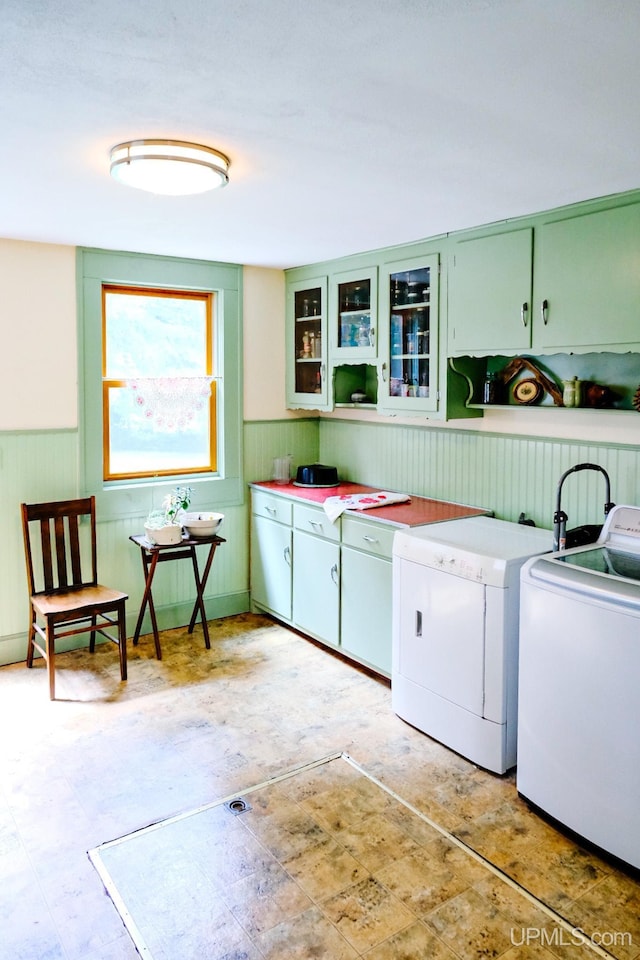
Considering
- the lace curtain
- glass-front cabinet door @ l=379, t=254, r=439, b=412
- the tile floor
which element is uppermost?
glass-front cabinet door @ l=379, t=254, r=439, b=412

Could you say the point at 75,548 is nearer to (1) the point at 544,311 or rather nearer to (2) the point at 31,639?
(2) the point at 31,639

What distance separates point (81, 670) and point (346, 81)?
326 cm

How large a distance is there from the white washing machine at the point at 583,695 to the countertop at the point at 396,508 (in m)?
1.00

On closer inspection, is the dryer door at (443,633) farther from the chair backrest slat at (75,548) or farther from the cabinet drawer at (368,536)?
the chair backrest slat at (75,548)

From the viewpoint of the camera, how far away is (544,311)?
10.5 feet

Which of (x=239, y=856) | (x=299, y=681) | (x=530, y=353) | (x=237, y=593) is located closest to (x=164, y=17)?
(x=530, y=353)

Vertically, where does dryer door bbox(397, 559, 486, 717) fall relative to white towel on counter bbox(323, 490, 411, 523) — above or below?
below

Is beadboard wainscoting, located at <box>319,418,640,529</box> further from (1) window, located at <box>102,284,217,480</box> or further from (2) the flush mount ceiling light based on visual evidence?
(2) the flush mount ceiling light

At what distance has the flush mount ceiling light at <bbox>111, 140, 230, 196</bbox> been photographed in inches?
91.9

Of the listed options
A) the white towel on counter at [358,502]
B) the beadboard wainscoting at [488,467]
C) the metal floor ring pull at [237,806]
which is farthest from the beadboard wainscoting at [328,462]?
the metal floor ring pull at [237,806]

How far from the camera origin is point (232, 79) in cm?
183

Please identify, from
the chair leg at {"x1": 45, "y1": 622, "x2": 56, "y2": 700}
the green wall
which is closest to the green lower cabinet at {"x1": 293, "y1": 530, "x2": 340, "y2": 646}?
the green wall

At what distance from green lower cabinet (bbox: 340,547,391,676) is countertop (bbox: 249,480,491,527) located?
0.74ft

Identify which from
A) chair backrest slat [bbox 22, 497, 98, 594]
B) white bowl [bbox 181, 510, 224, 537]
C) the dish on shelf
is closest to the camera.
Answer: the dish on shelf
